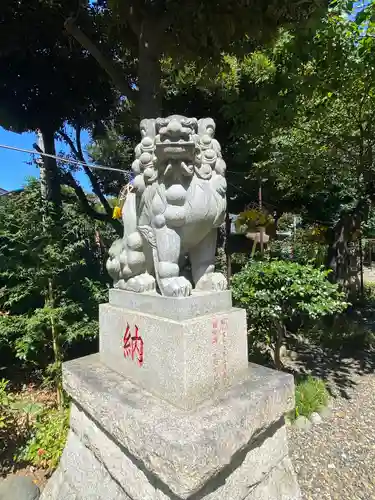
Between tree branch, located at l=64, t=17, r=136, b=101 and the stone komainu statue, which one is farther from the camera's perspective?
tree branch, located at l=64, t=17, r=136, b=101

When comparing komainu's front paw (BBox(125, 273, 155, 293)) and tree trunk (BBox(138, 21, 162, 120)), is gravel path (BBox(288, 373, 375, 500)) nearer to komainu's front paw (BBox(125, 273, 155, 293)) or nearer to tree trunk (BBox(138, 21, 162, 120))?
komainu's front paw (BBox(125, 273, 155, 293))

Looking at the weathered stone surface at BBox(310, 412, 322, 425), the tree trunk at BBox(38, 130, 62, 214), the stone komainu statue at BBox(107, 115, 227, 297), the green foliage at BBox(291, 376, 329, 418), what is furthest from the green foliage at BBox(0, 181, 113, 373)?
the weathered stone surface at BBox(310, 412, 322, 425)

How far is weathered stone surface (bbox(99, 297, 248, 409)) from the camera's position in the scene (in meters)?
1.58

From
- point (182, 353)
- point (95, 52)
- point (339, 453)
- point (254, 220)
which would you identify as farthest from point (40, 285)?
point (254, 220)

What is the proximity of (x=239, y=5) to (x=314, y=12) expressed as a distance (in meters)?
0.81

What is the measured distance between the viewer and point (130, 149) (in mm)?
7496

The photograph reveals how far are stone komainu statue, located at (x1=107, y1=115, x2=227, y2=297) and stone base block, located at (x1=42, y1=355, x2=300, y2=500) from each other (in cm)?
60

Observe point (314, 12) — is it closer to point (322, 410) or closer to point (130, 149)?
point (322, 410)

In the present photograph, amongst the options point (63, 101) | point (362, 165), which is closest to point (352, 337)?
point (362, 165)

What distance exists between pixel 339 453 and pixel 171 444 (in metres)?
2.19

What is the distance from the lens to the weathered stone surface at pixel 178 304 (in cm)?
167

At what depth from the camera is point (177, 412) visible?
1.57 meters

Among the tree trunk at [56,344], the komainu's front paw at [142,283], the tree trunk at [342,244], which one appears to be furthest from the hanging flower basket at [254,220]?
the komainu's front paw at [142,283]

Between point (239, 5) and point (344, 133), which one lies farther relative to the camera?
point (344, 133)
